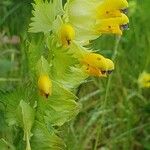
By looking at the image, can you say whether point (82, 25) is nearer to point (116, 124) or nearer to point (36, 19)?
point (36, 19)

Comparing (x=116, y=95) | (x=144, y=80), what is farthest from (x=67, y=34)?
(x=116, y=95)

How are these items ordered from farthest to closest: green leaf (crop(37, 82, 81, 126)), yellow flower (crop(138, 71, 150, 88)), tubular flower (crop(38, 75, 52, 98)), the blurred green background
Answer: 1. yellow flower (crop(138, 71, 150, 88))
2. the blurred green background
3. green leaf (crop(37, 82, 81, 126))
4. tubular flower (crop(38, 75, 52, 98))

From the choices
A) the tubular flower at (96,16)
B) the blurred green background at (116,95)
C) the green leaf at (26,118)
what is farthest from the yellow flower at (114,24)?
the blurred green background at (116,95)

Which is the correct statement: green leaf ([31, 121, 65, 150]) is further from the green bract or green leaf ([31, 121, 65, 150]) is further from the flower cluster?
the flower cluster

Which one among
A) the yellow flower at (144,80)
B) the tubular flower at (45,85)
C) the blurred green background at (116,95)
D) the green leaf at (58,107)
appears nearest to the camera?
the tubular flower at (45,85)

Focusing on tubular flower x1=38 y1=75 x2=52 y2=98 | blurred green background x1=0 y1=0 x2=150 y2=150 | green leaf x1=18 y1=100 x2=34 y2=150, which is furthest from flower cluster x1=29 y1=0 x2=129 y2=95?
blurred green background x1=0 y1=0 x2=150 y2=150

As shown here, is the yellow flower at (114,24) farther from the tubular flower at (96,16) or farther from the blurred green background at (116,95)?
the blurred green background at (116,95)

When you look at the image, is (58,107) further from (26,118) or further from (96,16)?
(96,16)
